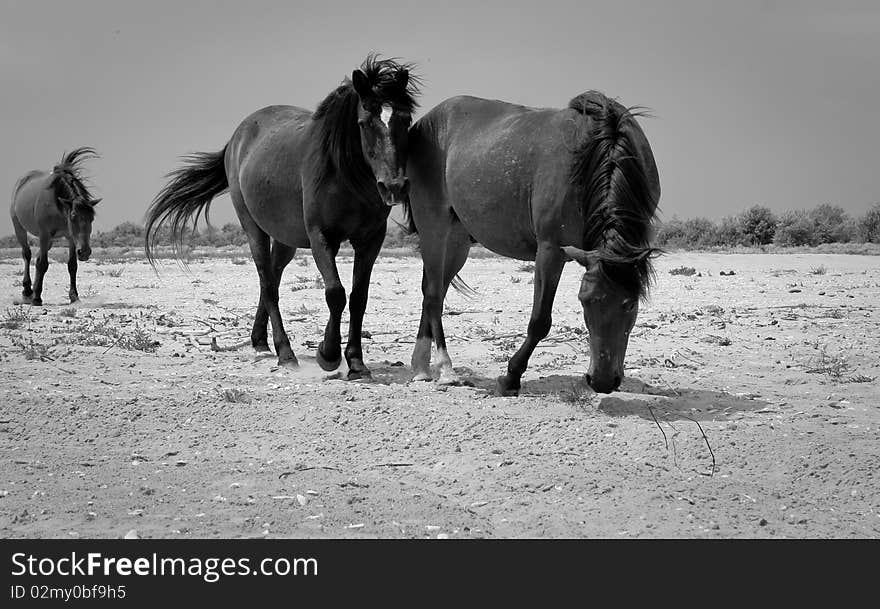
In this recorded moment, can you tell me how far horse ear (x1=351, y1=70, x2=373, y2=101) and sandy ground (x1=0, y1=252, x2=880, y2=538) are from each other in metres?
2.36

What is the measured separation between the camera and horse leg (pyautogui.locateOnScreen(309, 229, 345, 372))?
7.77 meters

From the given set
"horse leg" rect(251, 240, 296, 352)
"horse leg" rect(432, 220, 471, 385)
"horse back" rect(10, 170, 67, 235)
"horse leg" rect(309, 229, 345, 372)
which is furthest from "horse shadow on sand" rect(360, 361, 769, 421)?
"horse back" rect(10, 170, 67, 235)

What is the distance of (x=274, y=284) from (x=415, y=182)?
7.38 ft

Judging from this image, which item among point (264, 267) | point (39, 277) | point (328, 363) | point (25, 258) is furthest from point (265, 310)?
point (25, 258)

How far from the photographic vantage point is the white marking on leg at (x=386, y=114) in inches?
285

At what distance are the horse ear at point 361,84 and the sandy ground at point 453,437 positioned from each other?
2.36 metres

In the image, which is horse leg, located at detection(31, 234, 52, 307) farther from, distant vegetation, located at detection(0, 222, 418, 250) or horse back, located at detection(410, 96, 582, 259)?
distant vegetation, located at detection(0, 222, 418, 250)

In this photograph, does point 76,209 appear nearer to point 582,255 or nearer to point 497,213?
point 497,213

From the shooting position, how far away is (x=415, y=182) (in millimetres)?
7715

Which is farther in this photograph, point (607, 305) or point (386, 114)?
point (386, 114)

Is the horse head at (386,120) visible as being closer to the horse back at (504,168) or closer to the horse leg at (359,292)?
the horse back at (504,168)

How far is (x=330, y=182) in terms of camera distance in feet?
25.2

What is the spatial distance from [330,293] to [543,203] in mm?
2239

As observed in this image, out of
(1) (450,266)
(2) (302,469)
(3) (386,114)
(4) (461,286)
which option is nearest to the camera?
(2) (302,469)
